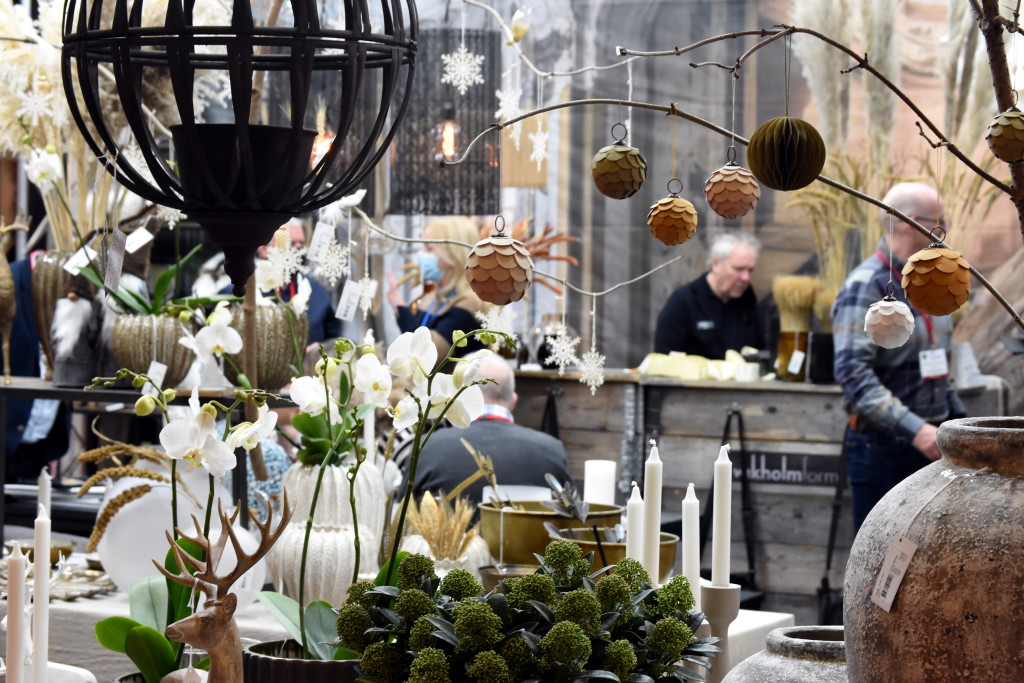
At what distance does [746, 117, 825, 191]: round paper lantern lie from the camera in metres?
0.99

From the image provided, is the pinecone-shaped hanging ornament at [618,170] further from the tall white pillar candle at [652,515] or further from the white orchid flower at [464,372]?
the tall white pillar candle at [652,515]

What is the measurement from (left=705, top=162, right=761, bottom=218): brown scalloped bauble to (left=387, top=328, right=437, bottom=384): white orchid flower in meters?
0.37

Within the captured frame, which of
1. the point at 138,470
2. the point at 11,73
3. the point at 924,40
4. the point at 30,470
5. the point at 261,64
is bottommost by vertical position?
the point at 30,470

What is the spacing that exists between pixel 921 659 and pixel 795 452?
3.59 metres

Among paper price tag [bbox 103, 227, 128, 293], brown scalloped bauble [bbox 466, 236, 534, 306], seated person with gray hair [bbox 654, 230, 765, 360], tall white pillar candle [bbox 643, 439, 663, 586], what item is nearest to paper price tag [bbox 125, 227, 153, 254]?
paper price tag [bbox 103, 227, 128, 293]

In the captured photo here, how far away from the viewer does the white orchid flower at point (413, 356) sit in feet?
4.25

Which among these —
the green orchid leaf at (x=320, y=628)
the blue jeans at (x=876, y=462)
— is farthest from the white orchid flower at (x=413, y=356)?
the blue jeans at (x=876, y=462)

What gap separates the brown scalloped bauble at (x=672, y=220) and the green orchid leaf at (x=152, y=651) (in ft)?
2.26

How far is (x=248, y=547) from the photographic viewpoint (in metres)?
1.71

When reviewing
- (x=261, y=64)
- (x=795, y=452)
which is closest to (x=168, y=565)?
(x=261, y=64)

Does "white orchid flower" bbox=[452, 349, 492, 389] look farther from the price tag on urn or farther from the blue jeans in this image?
the blue jeans

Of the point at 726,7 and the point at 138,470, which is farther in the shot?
the point at 726,7

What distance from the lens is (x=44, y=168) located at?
230cm

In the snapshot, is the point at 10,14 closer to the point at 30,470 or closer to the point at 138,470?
the point at 138,470
